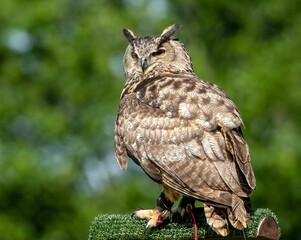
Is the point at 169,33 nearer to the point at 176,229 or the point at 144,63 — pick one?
the point at 144,63

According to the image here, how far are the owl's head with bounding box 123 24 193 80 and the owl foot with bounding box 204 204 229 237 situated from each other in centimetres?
192

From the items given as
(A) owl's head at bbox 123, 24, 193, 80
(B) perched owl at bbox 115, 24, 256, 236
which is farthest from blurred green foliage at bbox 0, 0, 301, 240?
(B) perched owl at bbox 115, 24, 256, 236

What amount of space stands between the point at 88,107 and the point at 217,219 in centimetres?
1384

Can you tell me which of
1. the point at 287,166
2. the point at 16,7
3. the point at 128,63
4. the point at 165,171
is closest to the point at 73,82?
the point at 16,7

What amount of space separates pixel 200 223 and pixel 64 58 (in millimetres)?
14115

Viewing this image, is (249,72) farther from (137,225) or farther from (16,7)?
(137,225)

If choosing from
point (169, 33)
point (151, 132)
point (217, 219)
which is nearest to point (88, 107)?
point (169, 33)

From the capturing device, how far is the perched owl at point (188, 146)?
6672mm

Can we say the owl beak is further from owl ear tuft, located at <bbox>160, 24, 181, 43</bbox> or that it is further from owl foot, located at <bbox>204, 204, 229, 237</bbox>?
owl foot, located at <bbox>204, 204, 229, 237</bbox>

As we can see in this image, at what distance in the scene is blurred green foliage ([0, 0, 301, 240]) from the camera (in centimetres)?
1820

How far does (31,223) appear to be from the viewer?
19.1 metres

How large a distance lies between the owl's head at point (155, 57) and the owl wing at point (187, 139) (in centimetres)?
68

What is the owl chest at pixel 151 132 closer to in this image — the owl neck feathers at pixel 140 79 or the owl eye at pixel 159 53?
the owl neck feathers at pixel 140 79

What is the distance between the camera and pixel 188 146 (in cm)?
702
